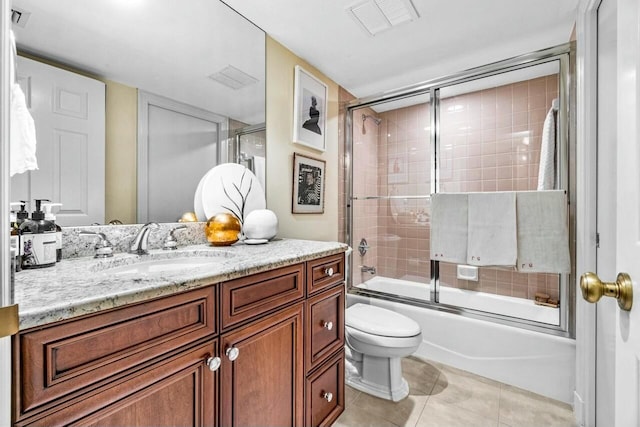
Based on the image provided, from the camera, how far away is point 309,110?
2.20 meters

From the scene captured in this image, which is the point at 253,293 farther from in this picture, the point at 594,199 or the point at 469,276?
the point at 469,276

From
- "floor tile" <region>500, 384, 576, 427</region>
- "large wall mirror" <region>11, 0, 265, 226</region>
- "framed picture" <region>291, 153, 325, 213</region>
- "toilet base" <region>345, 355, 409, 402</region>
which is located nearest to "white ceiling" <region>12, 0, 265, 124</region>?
"large wall mirror" <region>11, 0, 265, 226</region>

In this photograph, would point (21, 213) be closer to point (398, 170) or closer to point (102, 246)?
point (102, 246)

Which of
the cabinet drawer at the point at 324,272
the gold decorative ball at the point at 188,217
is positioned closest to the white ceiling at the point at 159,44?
the gold decorative ball at the point at 188,217

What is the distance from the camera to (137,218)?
1.28 metres

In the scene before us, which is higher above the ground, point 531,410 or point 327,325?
point 327,325

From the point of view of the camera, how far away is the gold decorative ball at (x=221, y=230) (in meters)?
1.43

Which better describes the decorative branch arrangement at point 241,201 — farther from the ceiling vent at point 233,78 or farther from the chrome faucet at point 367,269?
the chrome faucet at point 367,269

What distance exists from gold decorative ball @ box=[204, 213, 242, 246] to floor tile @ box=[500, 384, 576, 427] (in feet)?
5.53

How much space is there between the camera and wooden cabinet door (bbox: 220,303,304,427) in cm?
91

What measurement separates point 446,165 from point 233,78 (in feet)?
6.26

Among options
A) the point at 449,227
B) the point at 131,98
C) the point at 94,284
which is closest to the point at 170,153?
the point at 131,98

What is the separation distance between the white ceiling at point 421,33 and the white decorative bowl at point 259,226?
116cm

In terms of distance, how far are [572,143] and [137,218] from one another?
2367mm
